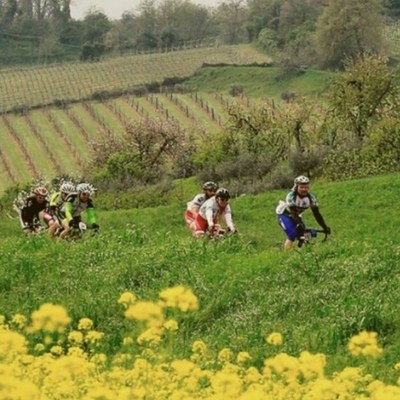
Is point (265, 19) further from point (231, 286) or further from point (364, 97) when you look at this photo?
point (231, 286)

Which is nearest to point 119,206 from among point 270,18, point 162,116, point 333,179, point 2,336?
point 333,179

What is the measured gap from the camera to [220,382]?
→ 643cm

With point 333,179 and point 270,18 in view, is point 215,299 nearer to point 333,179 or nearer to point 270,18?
point 333,179

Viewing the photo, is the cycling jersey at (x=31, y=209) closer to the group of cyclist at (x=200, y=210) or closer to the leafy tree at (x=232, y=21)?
the group of cyclist at (x=200, y=210)

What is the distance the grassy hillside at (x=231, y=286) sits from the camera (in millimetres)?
11250

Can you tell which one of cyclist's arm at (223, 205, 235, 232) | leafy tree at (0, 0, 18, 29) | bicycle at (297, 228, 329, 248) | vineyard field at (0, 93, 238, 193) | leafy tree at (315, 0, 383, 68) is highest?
leafy tree at (0, 0, 18, 29)

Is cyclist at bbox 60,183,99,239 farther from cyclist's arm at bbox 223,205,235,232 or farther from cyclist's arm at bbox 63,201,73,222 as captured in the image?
cyclist's arm at bbox 223,205,235,232

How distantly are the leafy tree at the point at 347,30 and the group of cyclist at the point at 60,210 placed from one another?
79017mm

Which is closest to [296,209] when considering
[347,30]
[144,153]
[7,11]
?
[144,153]

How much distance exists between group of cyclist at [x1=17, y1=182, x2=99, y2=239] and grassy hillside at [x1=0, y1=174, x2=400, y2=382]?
0.53 m

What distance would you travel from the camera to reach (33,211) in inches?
789

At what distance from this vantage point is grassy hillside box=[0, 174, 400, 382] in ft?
36.9

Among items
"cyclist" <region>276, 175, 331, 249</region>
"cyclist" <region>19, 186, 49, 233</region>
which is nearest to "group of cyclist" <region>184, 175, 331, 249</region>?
"cyclist" <region>276, 175, 331, 249</region>

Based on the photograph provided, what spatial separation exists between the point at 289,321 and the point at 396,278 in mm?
2106
